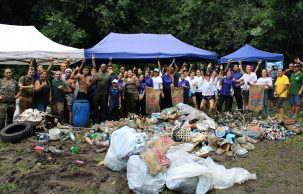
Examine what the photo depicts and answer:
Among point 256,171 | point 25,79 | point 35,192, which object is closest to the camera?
point 35,192

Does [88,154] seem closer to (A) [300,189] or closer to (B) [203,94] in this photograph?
(A) [300,189]

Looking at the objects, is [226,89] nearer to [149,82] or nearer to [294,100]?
[294,100]

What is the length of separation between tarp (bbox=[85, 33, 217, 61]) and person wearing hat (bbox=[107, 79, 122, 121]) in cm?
167

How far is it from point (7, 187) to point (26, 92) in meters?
4.63

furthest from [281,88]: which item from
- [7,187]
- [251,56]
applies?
[7,187]

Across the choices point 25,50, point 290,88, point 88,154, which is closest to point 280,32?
point 290,88

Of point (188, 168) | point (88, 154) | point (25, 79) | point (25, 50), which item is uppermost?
point (25, 50)

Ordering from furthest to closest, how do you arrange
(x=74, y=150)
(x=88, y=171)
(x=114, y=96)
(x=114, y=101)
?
(x=114, y=101)
(x=114, y=96)
(x=74, y=150)
(x=88, y=171)

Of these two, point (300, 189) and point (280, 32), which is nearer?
point (300, 189)

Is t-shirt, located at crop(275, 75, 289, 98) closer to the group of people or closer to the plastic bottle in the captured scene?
the group of people

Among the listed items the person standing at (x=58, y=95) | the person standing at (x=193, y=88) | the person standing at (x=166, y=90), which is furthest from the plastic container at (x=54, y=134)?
the person standing at (x=193, y=88)

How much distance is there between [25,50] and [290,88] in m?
8.51

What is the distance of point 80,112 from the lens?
10.6 meters

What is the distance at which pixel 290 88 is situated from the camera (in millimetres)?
12242
